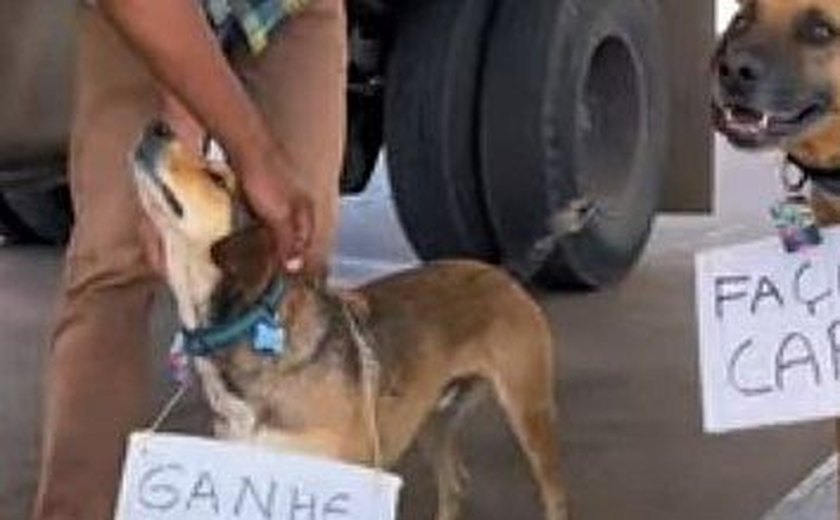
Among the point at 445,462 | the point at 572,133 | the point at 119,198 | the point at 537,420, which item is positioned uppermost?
the point at 119,198

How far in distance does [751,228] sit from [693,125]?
1.88m

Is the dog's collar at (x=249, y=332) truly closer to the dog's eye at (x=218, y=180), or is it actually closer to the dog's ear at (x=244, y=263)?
the dog's ear at (x=244, y=263)

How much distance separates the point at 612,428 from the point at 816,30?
97.3 inches

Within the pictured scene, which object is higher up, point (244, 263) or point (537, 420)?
point (244, 263)

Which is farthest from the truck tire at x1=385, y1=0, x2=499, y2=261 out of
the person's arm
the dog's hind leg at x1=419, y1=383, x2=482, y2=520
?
the person's arm

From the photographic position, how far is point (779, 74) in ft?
13.3

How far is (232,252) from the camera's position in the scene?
3.81 metres

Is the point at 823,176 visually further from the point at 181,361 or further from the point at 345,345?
the point at 181,361

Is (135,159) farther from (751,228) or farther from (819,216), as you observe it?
(751,228)

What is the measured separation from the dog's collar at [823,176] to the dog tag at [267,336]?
1063 mm

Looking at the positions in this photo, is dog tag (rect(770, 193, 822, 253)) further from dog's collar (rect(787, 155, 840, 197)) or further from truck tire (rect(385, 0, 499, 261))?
truck tire (rect(385, 0, 499, 261))

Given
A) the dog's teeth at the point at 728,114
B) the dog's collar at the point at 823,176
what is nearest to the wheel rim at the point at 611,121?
the dog's collar at the point at 823,176

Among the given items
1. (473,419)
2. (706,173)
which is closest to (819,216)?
(473,419)

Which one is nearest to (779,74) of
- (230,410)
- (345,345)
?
(345,345)
